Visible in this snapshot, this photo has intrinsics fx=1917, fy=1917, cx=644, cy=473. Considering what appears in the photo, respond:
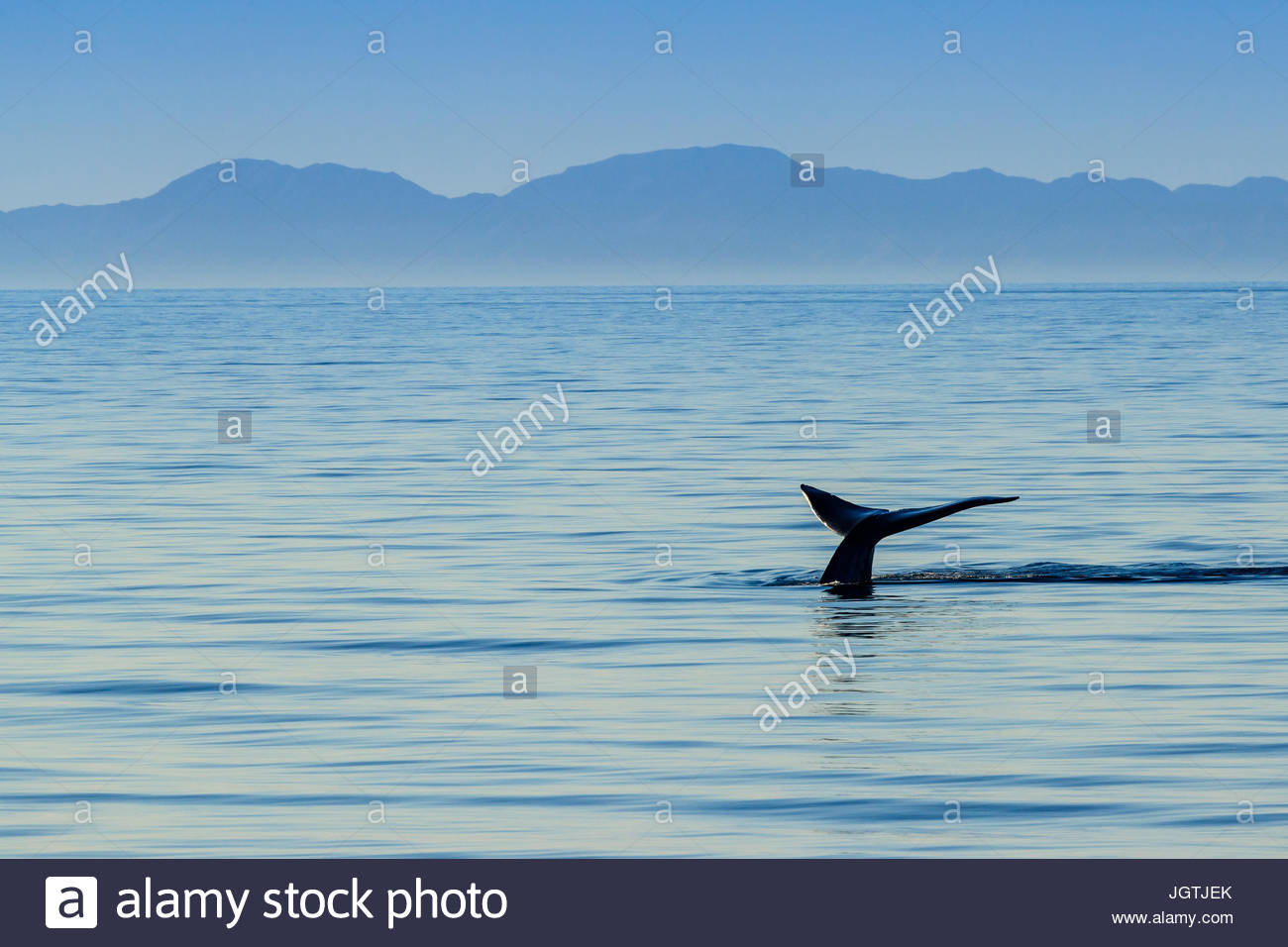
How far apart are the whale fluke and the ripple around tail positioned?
419 mm

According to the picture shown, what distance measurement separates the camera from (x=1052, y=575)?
20.7 m

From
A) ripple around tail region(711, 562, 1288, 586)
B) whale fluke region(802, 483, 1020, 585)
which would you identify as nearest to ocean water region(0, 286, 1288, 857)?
ripple around tail region(711, 562, 1288, 586)

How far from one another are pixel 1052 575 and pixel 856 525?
298 centimetres

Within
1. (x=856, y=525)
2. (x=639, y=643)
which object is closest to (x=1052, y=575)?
(x=856, y=525)

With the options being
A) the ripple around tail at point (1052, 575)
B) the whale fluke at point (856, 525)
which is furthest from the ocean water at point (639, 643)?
the whale fluke at point (856, 525)

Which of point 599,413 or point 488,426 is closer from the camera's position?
point 488,426

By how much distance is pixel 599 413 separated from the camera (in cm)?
4731

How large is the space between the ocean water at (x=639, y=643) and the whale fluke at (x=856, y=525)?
1.19 feet

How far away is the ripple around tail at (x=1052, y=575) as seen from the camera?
2042 cm

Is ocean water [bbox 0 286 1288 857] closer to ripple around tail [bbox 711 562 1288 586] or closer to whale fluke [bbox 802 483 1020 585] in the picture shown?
ripple around tail [bbox 711 562 1288 586]

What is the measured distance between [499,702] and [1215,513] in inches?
584
